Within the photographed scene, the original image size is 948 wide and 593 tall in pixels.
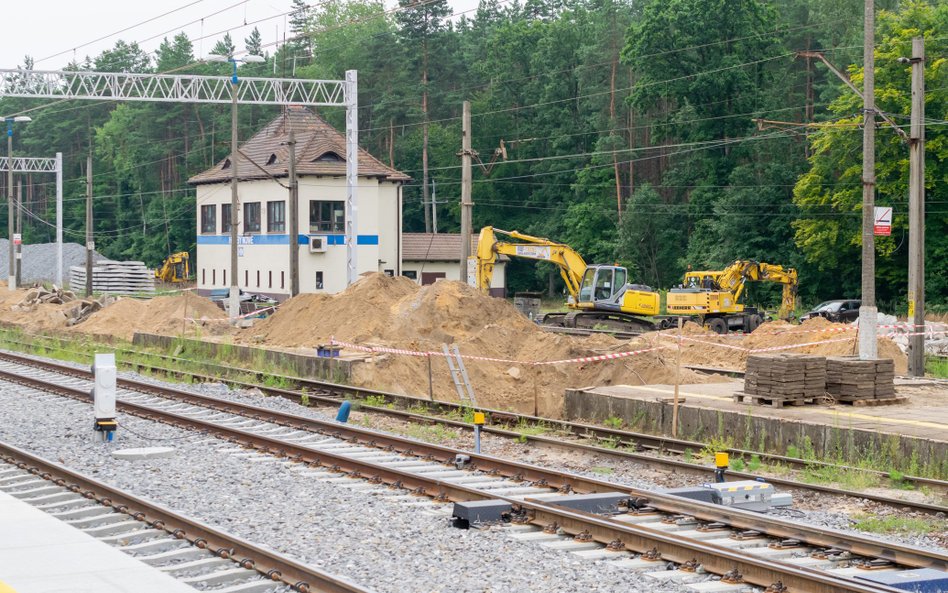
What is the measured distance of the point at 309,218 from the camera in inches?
2350

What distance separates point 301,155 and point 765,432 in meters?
47.0

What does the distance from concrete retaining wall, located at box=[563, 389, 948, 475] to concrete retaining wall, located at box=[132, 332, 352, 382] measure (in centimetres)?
755

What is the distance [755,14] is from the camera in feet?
231

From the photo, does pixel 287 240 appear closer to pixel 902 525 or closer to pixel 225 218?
pixel 225 218

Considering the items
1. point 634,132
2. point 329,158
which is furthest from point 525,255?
point 634,132

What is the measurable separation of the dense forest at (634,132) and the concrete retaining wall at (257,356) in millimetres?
15865

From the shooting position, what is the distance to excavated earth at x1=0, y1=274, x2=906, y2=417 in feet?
89.2

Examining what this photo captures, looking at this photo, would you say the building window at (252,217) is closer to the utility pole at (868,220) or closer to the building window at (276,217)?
the building window at (276,217)

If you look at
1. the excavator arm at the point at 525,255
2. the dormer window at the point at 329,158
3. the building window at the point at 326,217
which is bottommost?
the excavator arm at the point at 525,255

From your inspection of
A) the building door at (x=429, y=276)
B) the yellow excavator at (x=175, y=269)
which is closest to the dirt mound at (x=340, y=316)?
the building door at (x=429, y=276)

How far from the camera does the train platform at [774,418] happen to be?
15.9 metres

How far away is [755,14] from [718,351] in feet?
136

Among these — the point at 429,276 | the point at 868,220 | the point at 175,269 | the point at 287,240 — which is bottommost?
the point at 429,276

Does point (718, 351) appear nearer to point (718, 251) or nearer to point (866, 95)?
point (866, 95)
